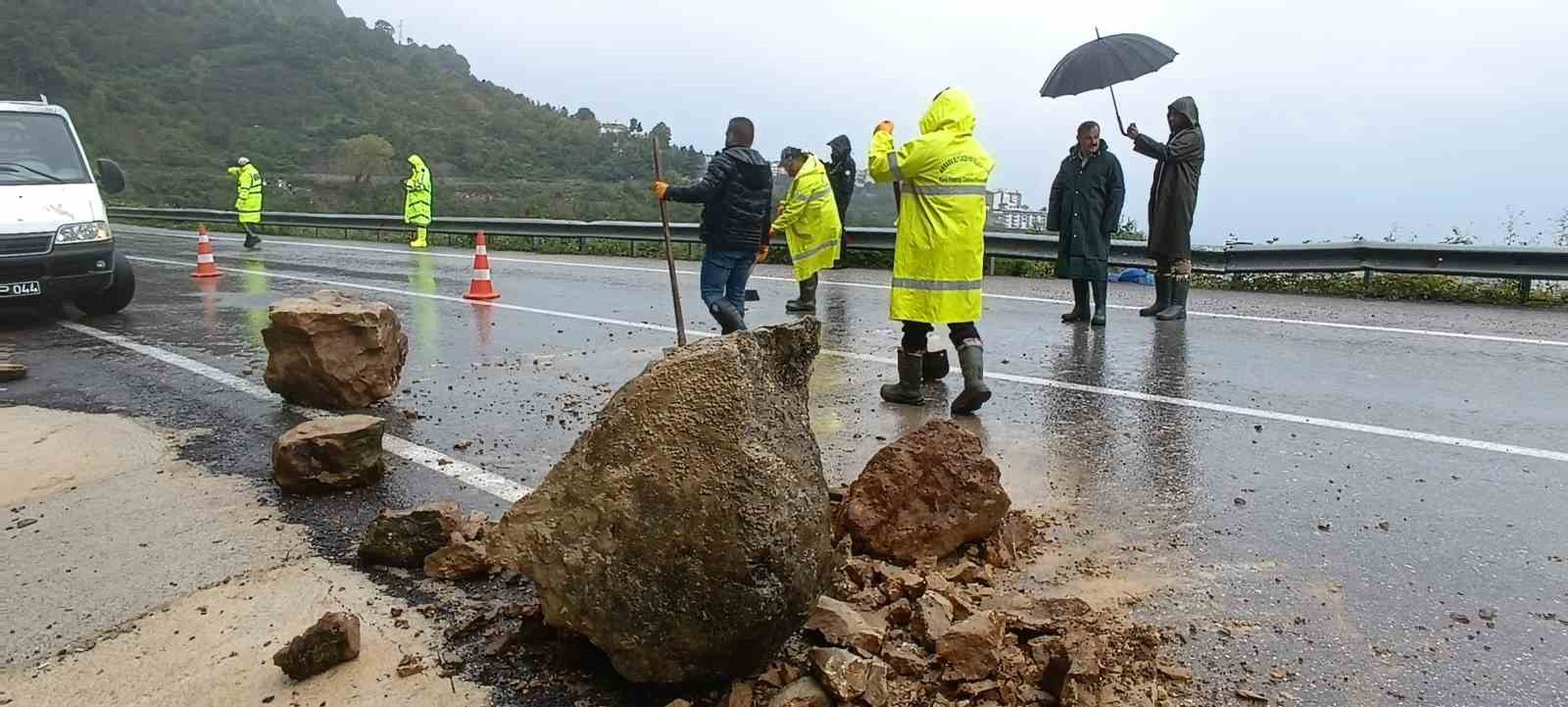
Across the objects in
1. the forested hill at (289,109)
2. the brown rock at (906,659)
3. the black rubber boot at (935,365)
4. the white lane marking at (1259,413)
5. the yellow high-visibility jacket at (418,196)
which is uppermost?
the forested hill at (289,109)

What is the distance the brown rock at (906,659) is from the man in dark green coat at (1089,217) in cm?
694

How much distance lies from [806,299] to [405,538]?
739 centimetres

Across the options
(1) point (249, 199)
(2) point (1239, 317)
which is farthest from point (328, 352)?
(1) point (249, 199)

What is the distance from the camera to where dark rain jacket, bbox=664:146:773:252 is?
7.49 meters

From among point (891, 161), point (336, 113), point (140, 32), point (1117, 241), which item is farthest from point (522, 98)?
point (891, 161)

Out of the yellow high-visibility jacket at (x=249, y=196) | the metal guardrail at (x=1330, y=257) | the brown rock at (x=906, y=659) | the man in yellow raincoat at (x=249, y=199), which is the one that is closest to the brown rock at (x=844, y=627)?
the brown rock at (x=906, y=659)

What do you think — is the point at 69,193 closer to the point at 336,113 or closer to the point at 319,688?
the point at 319,688

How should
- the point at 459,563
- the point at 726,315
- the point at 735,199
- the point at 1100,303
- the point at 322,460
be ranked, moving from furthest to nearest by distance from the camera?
the point at 1100,303 → the point at 726,315 → the point at 735,199 → the point at 322,460 → the point at 459,563

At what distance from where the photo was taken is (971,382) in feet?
19.4

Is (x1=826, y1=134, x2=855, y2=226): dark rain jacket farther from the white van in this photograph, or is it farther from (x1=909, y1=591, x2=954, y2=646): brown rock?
(x1=909, y1=591, x2=954, y2=646): brown rock

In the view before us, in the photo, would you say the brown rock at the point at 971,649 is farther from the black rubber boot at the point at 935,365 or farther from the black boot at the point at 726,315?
the black boot at the point at 726,315

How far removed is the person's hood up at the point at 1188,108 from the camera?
9.76m

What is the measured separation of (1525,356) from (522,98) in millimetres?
77325

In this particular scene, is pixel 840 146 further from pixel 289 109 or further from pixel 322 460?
pixel 289 109
